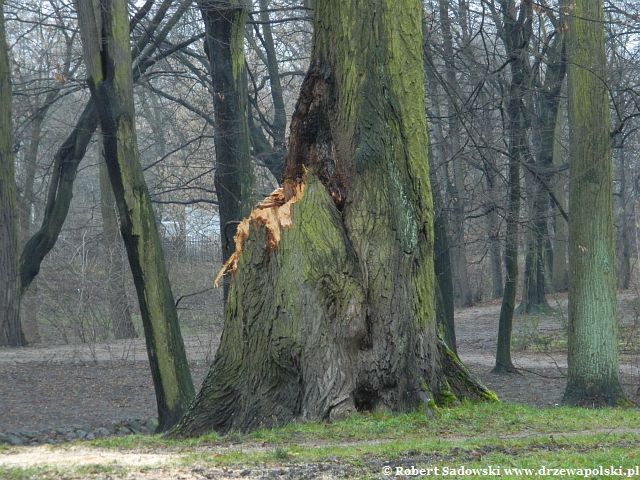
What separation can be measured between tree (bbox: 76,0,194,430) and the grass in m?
3.13

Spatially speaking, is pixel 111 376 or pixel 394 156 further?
pixel 111 376

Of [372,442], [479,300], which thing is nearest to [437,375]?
[372,442]

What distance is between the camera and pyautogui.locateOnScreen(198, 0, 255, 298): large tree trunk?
1370 centimetres

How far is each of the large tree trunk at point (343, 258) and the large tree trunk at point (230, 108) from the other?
223 inches

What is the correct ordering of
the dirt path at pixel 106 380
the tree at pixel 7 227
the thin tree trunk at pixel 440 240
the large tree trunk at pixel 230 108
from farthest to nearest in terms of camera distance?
1. the tree at pixel 7 227
2. the thin tree trunk at pixel 440 240
3. the dirt path at pixel 106 380
4. the large tree trunk at pixel 230 108

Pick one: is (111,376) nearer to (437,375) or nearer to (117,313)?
(117,313)

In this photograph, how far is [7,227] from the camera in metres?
20.4

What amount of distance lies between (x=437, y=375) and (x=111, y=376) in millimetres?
11037

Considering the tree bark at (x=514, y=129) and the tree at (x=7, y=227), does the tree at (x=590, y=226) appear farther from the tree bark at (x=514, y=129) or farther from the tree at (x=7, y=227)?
the tree at (x=7, y=227)

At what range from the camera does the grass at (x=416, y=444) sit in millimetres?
5801

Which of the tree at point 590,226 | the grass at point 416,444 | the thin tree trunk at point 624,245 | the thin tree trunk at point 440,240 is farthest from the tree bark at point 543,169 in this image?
the grass at point 416,444

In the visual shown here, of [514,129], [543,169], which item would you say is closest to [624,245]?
[514,129]

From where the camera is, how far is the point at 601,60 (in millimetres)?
12570

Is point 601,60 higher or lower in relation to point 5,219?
higher
